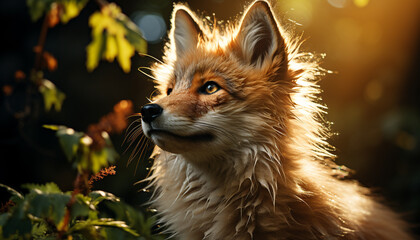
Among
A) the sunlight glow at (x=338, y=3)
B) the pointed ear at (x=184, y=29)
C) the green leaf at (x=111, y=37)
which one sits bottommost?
the green leaf at (x=111, y=37)

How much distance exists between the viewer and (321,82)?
5.83 m

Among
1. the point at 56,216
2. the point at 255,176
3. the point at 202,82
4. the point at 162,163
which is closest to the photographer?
the point at 56,216

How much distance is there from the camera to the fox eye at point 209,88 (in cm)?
286

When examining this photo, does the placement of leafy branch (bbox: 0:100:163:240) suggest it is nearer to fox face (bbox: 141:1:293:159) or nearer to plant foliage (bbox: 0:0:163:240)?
plant foliage (bbox: 0:0:163:240)

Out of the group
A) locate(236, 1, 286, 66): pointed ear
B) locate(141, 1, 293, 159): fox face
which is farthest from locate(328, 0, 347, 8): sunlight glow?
locate(236, 1, 286, 66): pointed ear

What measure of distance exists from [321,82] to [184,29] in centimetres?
291

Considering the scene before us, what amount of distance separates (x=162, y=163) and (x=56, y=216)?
1642mm

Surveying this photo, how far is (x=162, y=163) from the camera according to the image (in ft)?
10.6

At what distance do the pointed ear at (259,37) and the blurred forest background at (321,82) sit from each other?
292 cm

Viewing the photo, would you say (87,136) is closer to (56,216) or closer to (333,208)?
(56,216)

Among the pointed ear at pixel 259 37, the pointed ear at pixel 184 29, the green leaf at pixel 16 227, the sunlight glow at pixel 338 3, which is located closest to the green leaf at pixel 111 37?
the green leaf at pixel 16 227

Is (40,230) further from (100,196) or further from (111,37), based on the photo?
(111,37)

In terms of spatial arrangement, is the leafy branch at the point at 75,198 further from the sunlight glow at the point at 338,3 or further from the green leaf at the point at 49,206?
the sunlight glow at the point at 338,3

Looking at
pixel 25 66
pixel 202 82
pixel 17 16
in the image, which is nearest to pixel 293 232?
pixel 202 82
